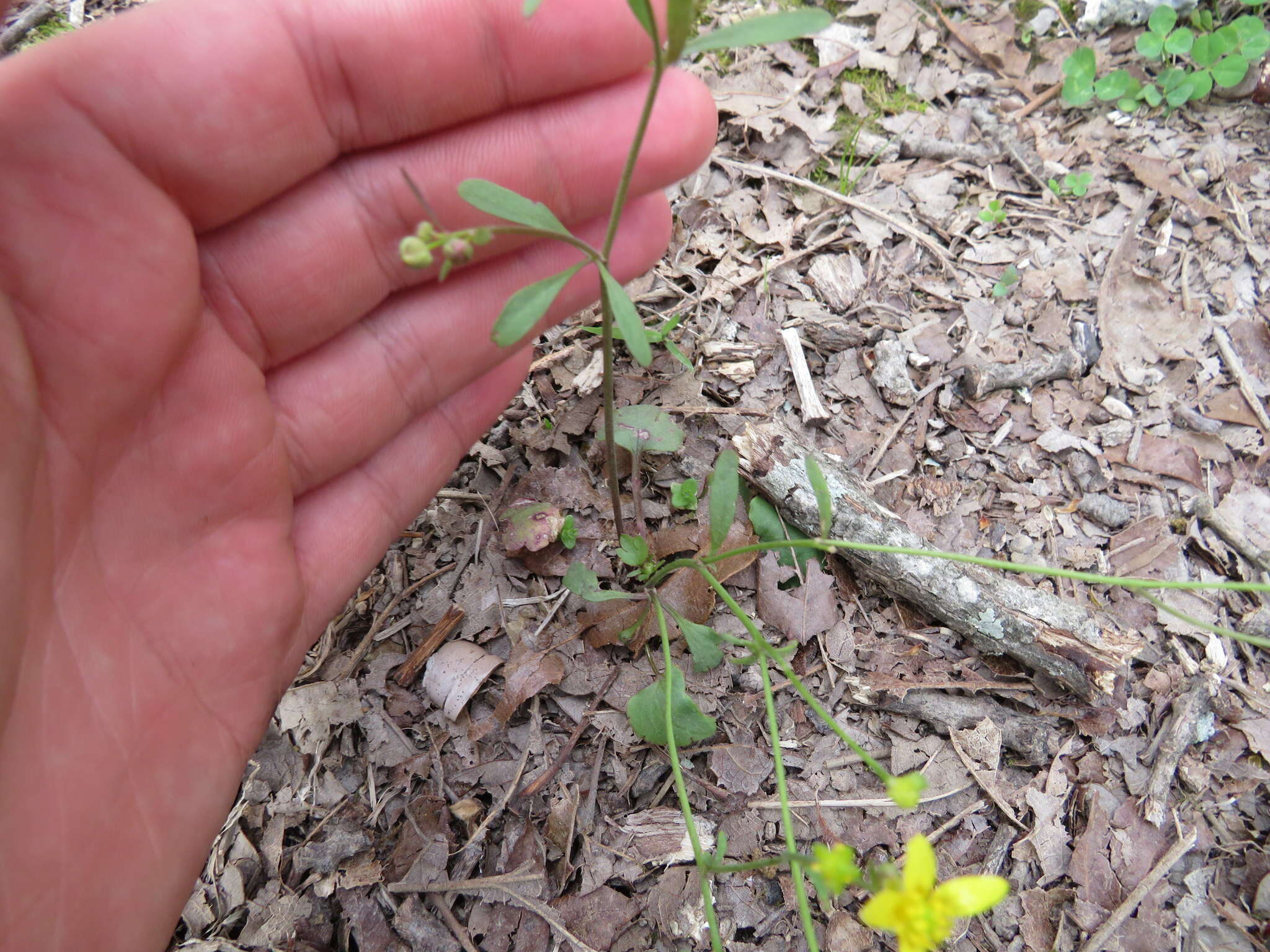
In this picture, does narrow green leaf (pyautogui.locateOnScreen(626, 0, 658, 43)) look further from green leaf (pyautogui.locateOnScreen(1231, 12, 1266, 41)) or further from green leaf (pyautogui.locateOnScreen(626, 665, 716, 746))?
green leaf (pyautogui.locateOnScreen(1231, 12, 1266, 41))

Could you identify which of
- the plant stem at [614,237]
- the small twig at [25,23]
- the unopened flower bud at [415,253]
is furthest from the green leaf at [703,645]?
the small twig at [25,23]

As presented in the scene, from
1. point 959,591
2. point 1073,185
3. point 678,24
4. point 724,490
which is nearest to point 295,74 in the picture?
point 678,24

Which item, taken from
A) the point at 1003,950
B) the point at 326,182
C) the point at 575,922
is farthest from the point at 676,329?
the point at 1003,950

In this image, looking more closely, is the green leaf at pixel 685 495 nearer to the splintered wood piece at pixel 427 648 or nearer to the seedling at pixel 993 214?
the splintered wood piece at pixel 427 648

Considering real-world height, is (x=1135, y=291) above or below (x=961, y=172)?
below

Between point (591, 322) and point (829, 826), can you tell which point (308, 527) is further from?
point (829, 826)

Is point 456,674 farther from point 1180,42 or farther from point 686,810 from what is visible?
point 1180,42
